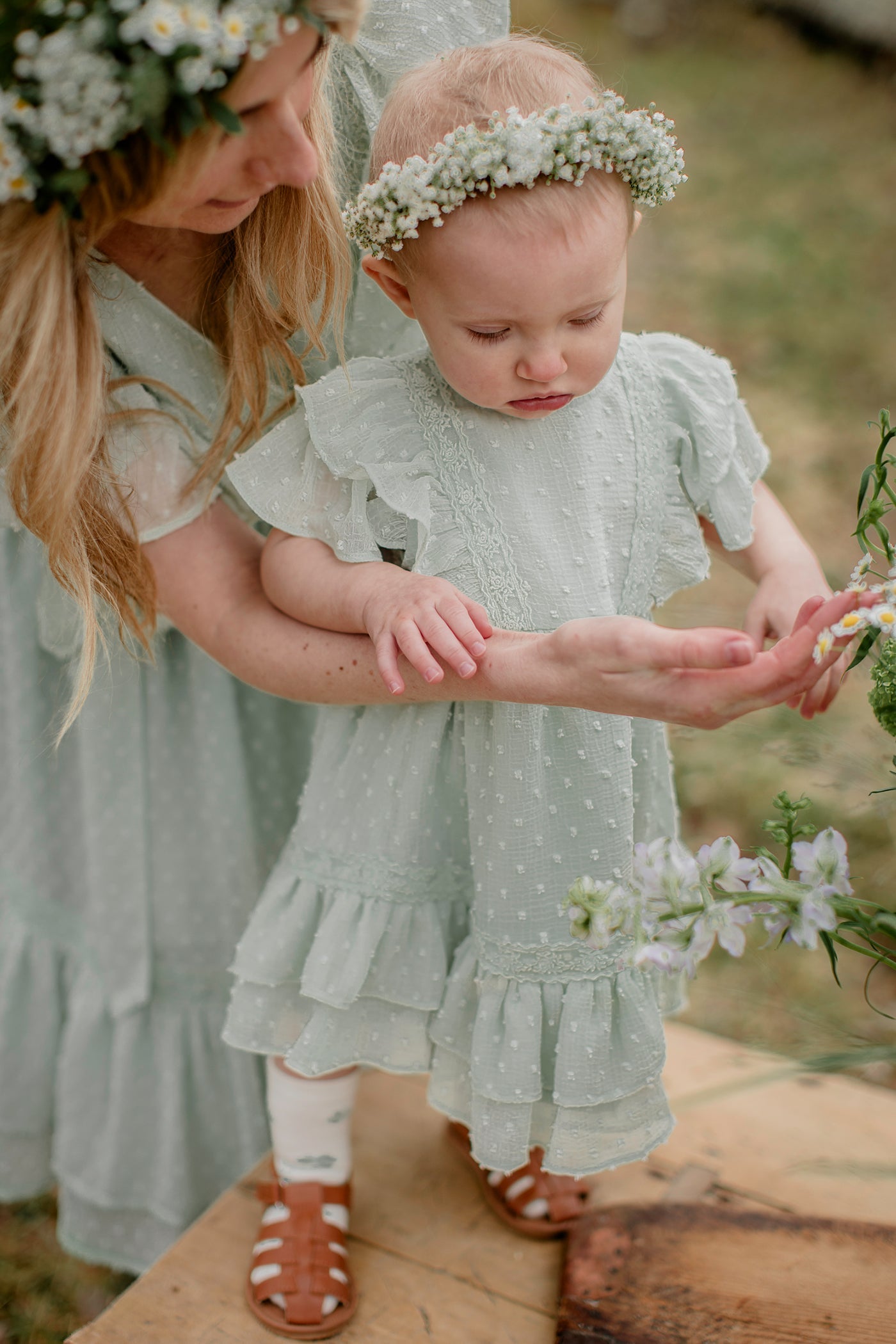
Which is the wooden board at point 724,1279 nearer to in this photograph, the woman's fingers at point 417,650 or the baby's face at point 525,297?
the woman's fingers at point 417,650

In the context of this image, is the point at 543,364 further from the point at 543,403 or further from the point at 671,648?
the point at 671,648

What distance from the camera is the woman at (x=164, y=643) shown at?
100 cm

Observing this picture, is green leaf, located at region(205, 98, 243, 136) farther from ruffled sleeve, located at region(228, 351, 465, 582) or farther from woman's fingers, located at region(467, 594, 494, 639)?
woman's fingers, located at region(467, 594, 494, 639)

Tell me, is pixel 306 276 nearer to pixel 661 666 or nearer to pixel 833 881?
pixel 661 666

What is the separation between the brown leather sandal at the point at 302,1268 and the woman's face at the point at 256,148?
1133 millimetres

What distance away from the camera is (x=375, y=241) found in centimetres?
116

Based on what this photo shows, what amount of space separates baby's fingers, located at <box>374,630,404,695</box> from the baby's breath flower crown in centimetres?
44

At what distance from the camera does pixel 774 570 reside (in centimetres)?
132

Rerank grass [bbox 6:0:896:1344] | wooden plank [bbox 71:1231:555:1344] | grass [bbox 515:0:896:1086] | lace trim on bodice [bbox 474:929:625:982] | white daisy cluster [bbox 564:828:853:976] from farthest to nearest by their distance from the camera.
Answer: grass [bbox 515:0:896:1086] → grass [bbox 6:0:896:1344] → wooden plank [bbox 71:1231:555:1344] → lace trim on bodice [bbox 474:929:625:982] → white daisy cluster [bbox 564:828:853:976]

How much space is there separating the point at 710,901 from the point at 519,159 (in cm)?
65

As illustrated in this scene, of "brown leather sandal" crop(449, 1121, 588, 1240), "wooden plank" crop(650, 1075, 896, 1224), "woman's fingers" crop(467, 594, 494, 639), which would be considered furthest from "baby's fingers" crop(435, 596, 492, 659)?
"wooden plank" crop(650, 1075, 896, 1224)

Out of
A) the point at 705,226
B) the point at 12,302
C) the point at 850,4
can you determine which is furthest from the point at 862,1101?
the point at 850,4

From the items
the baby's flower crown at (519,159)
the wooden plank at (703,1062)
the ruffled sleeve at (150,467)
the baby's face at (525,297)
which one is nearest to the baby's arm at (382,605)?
the ruffled sleeve at (150,467)

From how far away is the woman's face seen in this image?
0.98 meters
